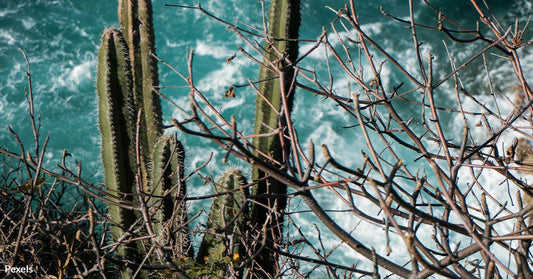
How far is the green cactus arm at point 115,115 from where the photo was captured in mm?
4023

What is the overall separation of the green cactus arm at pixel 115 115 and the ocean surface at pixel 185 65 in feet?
9.58

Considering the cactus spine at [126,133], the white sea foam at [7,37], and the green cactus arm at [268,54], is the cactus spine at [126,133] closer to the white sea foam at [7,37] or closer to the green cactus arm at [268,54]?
the green cactus arm at [268,54]

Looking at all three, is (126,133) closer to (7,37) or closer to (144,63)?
(144,63)

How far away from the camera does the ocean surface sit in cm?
766

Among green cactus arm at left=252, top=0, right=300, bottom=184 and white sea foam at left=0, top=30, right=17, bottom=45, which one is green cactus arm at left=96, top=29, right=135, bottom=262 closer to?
green cactus arm at left=252, top=0, right=300, bottom=184

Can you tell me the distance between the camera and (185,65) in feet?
28.9

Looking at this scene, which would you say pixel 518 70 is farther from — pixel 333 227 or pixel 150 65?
pixel 150 65

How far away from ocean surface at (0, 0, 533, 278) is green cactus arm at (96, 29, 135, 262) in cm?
292

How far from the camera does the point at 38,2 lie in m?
9.59

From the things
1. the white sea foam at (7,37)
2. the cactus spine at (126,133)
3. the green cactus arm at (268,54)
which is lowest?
the cactus spine at (126,133)

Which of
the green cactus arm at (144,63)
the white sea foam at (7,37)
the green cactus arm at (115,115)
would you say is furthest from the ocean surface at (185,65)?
the green cactus arm at (115,115)

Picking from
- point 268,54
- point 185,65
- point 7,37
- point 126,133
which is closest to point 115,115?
point 126,133

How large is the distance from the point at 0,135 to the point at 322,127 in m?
4.46

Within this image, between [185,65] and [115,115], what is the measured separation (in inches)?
191
